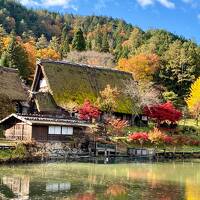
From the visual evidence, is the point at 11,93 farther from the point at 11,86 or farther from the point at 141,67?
the point at 141,67

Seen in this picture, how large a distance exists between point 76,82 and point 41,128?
1504 cm

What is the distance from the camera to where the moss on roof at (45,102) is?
47.6 m

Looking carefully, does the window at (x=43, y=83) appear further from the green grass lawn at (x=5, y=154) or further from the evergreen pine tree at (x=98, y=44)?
the evergreen pine tree at (x=98, y=44)

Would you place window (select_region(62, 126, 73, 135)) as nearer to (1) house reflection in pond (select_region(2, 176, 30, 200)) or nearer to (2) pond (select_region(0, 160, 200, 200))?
(2) pond (select_region(0, 160, 200, 200))

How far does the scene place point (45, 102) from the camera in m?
48.4

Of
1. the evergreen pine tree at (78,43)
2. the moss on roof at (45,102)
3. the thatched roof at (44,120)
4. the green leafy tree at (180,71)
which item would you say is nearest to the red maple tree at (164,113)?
the moss on roof at (45,102)

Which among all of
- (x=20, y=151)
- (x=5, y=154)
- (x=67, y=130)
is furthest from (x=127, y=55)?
(x=5, y=154)

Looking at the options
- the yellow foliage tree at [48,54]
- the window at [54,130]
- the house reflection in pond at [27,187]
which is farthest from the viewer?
the yellow foliage tree at [48,54]

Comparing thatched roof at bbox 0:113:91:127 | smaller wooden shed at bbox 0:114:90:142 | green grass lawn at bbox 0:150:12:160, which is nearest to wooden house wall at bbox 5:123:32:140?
smaller wooden shed at bbox 0:114:90:142

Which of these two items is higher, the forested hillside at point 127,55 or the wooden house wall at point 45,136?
the forested hillside at point 127,55

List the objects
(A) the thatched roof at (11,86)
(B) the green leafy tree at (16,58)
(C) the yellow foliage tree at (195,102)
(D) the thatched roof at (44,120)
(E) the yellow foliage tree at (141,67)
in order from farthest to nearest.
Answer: (E) the yellow foliage tree at (141,67) < (B) the green leafy tree at (16,58) < (C) the yellow foliage tree at (195,102) < (A) the thatched roof at (11,86) < (D) the thatched roof at (44,120)

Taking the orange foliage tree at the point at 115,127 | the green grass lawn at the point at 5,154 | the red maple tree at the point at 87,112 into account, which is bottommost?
the green grass lawn at the point at 5,154

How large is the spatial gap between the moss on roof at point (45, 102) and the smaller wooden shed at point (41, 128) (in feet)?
21.7

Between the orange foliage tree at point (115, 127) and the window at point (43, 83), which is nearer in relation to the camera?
the orange foliage tree at point (115, 127)
